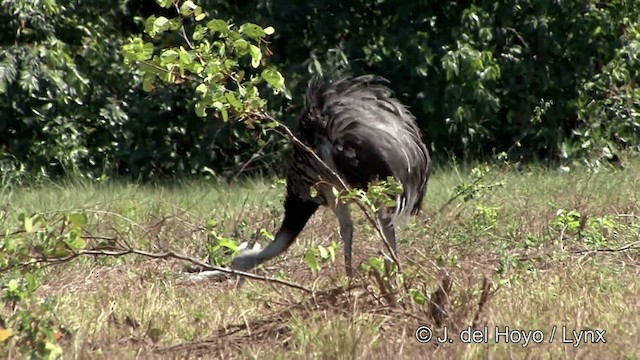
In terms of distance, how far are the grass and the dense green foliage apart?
4.36ft

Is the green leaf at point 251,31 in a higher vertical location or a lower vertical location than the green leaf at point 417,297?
higher

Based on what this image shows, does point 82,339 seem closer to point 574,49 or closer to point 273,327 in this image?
point 273,327

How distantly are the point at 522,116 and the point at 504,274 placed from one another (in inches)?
227

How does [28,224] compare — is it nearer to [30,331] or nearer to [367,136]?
[30,331]

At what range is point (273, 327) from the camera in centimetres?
555

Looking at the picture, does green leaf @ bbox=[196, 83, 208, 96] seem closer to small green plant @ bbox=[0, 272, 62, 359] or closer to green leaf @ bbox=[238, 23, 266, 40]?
green leaf @ bbox=[238, 23, 266, 40]

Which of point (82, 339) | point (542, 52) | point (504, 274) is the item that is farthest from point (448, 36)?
point (82, 339)

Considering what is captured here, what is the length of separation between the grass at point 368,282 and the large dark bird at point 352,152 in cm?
22

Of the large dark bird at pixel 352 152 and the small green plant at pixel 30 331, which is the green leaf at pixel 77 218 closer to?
the small green plant at pixel 30 331

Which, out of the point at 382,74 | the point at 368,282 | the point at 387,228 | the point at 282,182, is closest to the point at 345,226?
the point at 387,228

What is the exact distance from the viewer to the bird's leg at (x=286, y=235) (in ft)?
24.7

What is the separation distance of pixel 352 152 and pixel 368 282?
1.48 metres

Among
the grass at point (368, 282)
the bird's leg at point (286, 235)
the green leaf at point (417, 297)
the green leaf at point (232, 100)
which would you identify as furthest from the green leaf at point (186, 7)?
the bird's leg at point (286, 235)

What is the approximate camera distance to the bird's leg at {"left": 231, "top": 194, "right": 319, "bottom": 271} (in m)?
7.53
